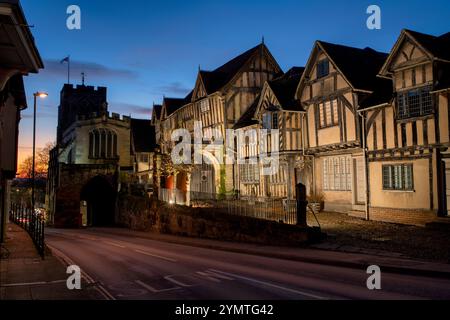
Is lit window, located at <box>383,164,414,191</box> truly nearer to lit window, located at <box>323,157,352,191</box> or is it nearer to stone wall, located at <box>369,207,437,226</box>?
stone wall, located at <box>369,207,437,226</box>

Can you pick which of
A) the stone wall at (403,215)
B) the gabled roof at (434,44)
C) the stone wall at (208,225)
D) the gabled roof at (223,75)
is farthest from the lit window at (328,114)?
the gabled roof at (223,75)

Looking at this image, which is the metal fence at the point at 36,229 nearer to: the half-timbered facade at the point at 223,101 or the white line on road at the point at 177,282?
the white line on road at the point at 177,282

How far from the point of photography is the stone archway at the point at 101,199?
45.0m

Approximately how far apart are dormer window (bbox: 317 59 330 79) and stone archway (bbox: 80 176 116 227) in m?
27.2

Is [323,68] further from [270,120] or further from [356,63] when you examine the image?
[270,120]

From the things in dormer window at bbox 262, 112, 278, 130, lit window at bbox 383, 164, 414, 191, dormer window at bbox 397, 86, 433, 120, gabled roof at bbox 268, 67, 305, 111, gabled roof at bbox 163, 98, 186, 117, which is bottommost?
lit window at bbox 383, 164, 414, 191

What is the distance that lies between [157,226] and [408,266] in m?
21.9

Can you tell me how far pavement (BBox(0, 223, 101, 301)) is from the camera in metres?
9.17

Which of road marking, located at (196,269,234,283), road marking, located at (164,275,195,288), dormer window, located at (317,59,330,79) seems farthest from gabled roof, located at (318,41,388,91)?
road marking, located at (164,275,195,288)

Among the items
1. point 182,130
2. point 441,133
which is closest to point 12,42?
point 441,133

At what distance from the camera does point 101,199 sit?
158ft

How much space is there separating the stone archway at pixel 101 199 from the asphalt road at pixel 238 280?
97.3ft
